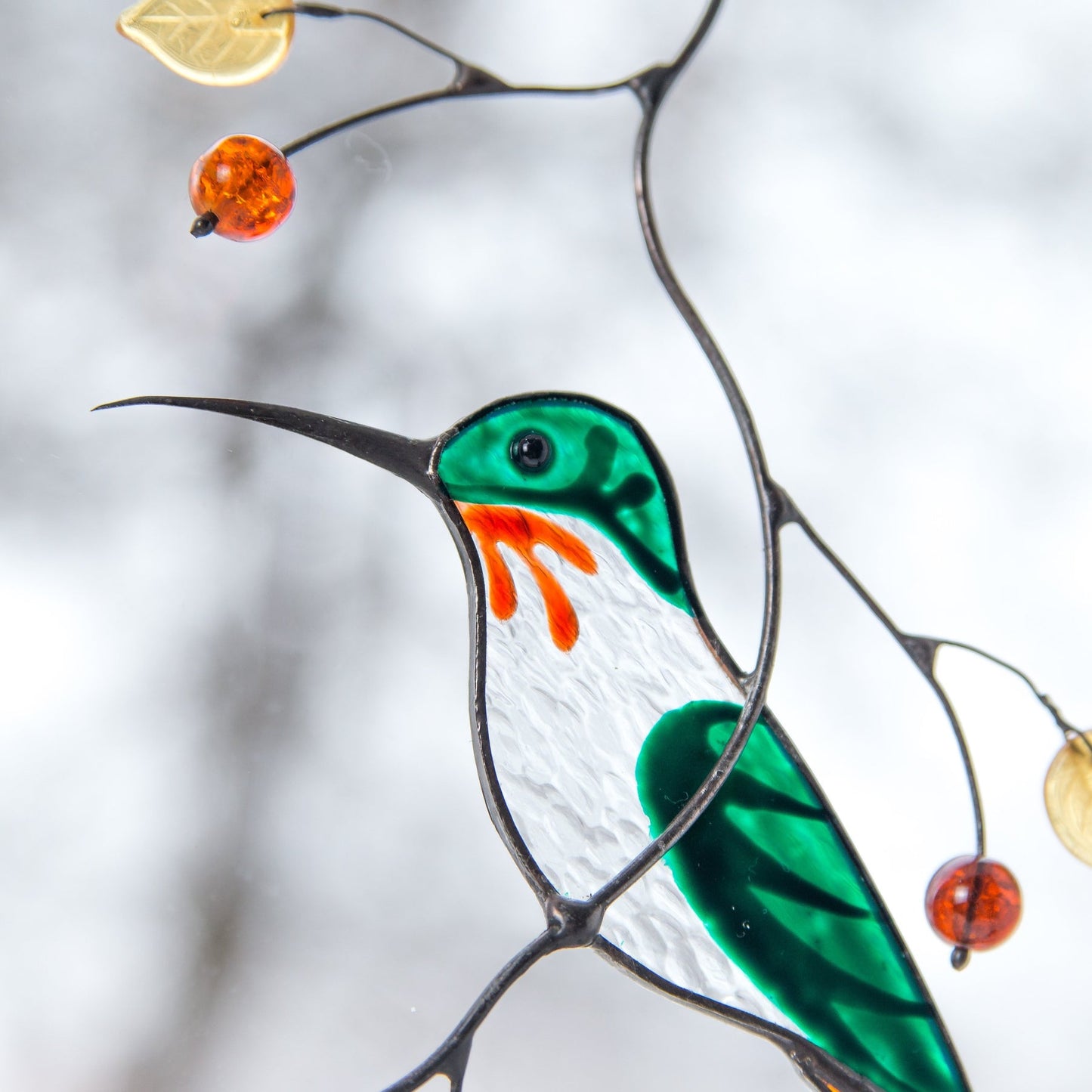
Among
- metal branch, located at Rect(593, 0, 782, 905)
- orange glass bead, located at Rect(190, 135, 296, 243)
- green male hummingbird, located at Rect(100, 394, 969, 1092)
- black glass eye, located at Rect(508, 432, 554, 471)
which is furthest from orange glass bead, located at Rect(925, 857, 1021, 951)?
orange glass bead, located at Rect(190, 135, 296, 243)

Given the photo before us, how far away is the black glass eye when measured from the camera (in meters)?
0.48

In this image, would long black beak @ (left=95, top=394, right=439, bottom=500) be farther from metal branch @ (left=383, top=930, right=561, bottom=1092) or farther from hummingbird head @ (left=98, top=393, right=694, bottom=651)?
metal branch @ (left=383, top=930, right=561, bottom=1092)

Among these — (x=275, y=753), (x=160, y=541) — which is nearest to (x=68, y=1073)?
(x=275, y=753)

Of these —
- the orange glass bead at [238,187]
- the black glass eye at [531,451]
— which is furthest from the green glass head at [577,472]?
the orange glass bead at [238,187]

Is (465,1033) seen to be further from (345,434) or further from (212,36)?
(212,36)

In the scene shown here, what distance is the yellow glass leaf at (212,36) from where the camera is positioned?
48 centimetres

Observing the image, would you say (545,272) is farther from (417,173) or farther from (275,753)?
(275,753)

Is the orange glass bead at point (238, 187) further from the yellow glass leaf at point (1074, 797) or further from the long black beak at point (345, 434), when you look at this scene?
the yellow glass leaf at point (1074, 797)

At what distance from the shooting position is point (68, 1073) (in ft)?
2.45

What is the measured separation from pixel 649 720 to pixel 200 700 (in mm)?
420

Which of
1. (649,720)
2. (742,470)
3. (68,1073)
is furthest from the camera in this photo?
(742,470)

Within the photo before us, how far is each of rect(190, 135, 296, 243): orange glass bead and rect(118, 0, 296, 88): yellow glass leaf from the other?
1.3 inches

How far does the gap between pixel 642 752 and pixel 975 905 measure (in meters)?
0.17

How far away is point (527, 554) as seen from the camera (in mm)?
492
